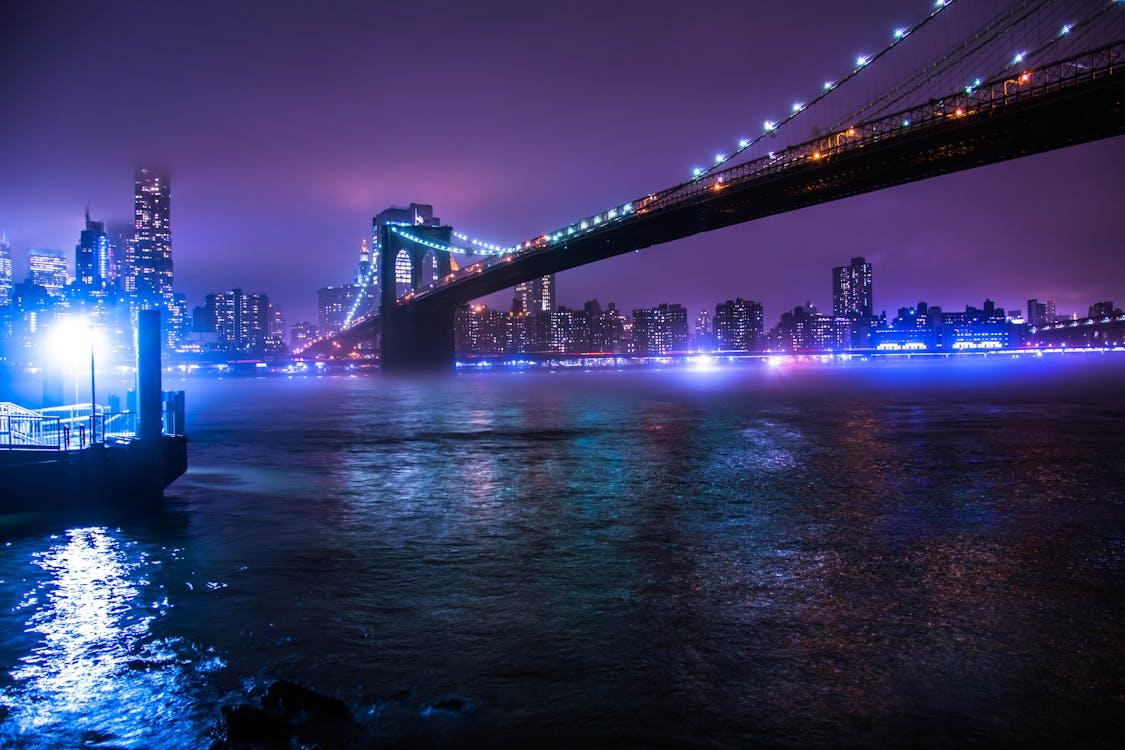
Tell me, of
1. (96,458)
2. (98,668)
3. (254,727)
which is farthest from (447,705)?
(96,458)

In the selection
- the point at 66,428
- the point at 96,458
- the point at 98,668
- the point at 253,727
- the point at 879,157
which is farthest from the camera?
the point at 879,157

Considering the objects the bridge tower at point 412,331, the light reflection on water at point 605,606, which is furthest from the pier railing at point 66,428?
the bridge tower at point 412,331

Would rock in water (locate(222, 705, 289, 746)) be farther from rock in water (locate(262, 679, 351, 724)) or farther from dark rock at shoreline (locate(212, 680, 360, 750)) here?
rock in water (locate(262, 679, 351, 724))

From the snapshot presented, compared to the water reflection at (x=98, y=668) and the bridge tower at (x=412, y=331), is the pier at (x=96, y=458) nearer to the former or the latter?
the water reflection at (x=98, y=668)

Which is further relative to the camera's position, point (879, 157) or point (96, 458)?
point (879, 157)

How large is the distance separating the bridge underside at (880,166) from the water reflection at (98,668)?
110 ft

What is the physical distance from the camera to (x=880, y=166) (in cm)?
3916

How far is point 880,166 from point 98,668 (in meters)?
40.1

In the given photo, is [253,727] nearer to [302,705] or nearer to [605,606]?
[302,705]

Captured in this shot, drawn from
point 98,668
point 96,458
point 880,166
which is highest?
point 880,166

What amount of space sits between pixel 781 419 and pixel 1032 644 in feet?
84.3

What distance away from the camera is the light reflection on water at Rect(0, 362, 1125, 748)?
530 cm

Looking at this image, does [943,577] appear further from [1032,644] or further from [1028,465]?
[1028,465]

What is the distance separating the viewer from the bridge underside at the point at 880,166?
Result: 3095 centimetres
